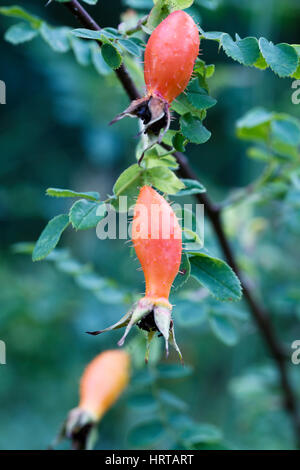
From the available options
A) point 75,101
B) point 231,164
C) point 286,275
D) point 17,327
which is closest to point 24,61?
point 75,101

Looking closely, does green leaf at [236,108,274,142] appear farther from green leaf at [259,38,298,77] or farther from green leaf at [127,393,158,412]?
green leaf at [127,393,158,412]

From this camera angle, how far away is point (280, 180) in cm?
199

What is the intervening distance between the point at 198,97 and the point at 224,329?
3.52ft

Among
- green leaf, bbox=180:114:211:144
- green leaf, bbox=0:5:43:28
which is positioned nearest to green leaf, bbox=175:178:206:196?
green leaf, bbox=180:114:211:144

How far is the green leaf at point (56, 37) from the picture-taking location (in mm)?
1709

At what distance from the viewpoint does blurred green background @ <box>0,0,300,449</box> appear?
2.91m

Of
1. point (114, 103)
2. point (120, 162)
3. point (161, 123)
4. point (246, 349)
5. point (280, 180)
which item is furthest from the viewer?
point (120, 162)

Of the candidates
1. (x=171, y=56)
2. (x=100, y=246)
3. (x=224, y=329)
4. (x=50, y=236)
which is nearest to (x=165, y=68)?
(x=171, y=56)

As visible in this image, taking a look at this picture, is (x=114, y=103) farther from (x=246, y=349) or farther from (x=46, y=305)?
(x=246, y=349)

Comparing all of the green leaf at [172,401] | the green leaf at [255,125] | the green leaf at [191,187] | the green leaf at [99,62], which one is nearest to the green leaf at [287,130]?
the green leaf at [255,125]

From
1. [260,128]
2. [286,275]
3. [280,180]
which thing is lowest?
[280,180]

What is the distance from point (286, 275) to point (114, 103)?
1.85m

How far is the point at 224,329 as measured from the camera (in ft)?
6.39
